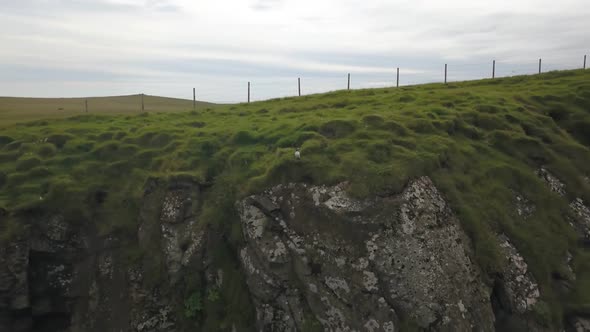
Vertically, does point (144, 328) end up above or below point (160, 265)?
below

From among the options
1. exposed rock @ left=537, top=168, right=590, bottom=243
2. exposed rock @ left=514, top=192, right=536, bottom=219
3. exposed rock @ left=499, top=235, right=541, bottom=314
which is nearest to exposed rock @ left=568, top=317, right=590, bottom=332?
exposed rock @ left=499, top=235, right=541, bottom=314

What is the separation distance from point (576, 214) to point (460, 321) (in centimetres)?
850

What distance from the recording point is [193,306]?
47.2ft

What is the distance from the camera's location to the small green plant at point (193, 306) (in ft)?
47.0

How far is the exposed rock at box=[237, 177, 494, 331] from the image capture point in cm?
1176

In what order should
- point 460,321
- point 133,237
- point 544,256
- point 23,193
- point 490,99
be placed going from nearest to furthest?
point 460,321
point 544,256
point 133,237
point 23,193
point 490,99

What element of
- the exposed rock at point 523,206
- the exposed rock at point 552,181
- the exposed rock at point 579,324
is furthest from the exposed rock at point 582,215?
the exposed rock at point 579,324

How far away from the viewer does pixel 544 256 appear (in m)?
13.8

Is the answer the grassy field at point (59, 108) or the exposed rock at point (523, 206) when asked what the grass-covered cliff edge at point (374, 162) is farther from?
the grassy field at point (59, 108)

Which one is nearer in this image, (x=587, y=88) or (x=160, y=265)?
(x=160, y=265)

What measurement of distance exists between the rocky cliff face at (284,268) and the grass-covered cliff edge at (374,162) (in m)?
0.60

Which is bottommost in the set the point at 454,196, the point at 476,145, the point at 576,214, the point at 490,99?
the point at 576,214

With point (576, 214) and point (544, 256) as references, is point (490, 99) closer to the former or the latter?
point (576, 214)

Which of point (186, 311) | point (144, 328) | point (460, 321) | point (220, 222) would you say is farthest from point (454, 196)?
point (144, 328)
